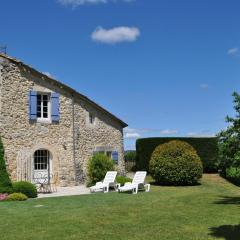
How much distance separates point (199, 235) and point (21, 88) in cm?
1370

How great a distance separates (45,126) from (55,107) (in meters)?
1.06

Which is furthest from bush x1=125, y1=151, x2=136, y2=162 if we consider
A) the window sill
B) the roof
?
the window sill

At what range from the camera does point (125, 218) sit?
11344 mm

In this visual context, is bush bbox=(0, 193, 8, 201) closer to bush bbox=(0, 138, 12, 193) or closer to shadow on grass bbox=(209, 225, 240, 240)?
bush bbox=(0, 138, 12, 193)

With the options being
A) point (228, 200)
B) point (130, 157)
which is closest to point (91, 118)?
point (130, 157)

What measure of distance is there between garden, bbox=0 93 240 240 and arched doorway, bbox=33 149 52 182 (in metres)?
2.39

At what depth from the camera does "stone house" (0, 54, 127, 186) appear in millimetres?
20469

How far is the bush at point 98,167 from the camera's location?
72.7 feet

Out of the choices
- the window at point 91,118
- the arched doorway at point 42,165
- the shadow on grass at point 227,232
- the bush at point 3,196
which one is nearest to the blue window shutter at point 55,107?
the arched doorway at point 42,165

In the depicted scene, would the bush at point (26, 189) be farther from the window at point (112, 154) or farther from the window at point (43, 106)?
the window at point (112, 154)

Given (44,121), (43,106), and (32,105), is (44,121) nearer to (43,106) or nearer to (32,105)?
(43,106)

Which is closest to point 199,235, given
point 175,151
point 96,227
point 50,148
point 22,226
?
point 96,227

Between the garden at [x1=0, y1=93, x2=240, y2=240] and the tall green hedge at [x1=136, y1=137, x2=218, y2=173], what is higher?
the tall green hedge at [x1=136, y1=137, x2=218, y2=173]

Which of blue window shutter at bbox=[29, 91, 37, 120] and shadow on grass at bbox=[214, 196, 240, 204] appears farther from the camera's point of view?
blue window shutter at bbox=[29, 91, 37, 120]
